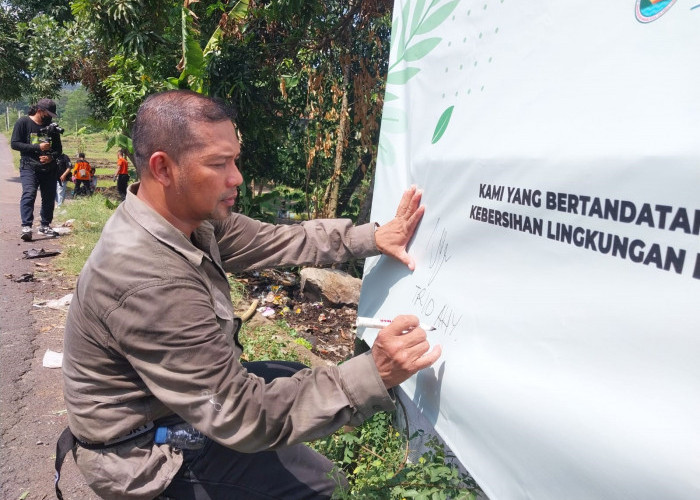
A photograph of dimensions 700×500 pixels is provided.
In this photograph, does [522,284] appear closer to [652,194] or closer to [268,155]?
[652,194]

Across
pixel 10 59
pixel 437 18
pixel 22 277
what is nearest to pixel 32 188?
pixel 22 277

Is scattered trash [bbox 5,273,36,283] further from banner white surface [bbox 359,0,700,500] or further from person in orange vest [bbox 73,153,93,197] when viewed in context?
person in orange vest [bbox 73,153,93,197]

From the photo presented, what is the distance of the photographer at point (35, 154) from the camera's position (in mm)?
7723

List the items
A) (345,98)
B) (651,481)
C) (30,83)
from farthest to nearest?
(30,83) < (345,98) < (651,481)

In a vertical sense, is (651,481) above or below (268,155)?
below

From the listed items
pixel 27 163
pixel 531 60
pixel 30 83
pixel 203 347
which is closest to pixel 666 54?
pixel 531 60

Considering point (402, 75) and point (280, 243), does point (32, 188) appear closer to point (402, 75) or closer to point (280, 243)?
point (280, 243)

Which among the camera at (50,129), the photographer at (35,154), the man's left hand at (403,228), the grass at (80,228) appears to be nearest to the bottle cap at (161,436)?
the man's left hand at (403,228)

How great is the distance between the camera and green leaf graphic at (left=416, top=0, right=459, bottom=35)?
1934mm

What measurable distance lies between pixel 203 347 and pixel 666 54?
52.2 inches

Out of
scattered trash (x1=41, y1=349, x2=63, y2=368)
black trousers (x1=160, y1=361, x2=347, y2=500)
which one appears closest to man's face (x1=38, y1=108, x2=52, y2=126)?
scattered trash (x1=41, y1=349, x2=63, y2=368)

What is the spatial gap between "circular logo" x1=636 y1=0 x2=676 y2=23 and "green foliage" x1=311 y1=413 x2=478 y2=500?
1375 millimetres

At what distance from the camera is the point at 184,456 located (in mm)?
1888

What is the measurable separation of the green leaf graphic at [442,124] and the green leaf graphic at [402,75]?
343mm
